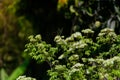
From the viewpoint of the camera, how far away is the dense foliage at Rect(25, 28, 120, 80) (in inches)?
206

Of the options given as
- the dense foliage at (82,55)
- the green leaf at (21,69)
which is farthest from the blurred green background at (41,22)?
the dense foliage at (82,55)

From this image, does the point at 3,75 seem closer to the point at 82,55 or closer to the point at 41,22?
the point at 41,22

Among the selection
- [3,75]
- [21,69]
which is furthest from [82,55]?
[3,75]

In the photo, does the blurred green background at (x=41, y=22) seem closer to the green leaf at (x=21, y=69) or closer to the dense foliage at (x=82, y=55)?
the green leaf at (x=21, y=69)

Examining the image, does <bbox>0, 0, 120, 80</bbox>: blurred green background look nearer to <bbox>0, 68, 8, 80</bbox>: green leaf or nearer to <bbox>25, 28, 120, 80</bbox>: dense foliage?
<bbox>0, 68, 8, 80</bbox>: green leaf

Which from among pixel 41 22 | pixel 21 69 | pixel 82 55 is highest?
pixel 41 22

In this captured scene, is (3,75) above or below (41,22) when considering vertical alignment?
below

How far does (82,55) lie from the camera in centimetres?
570

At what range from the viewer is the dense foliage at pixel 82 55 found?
5242mm

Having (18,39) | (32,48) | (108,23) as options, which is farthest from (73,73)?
(18,39)

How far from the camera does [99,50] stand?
590 centimetres

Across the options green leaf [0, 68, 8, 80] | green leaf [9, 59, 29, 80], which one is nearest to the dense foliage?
green leaf [9, 59, 29, 80]

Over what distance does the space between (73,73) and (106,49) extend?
0.86 metres

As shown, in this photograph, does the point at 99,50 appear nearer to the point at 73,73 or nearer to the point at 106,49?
the point at 106,49
